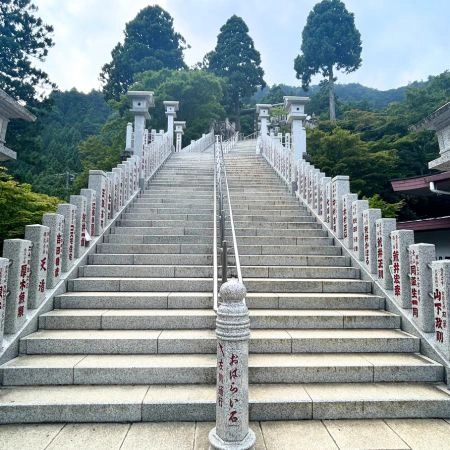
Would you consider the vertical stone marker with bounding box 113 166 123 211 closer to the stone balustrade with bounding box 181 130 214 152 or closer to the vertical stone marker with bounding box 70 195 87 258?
the vertical stone marker with bounding box 70 195 87 258

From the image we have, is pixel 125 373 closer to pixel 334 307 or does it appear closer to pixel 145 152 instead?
pixel 334 307

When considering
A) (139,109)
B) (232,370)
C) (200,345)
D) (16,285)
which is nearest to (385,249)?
(200,345)

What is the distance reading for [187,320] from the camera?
4.19 meters

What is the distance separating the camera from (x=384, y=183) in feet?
52.7

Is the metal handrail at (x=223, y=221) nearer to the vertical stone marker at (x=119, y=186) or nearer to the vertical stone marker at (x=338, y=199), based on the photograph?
the vertical stone marker at (x=338, y=199)

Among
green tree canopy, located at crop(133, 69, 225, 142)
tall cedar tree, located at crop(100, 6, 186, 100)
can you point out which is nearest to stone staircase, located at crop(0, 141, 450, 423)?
green tree canopy, located at crop(133, 69, 225, 142)

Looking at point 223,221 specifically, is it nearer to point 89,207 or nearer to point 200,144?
point 89,207

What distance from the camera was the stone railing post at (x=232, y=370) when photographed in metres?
2.58

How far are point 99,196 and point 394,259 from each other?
16.4 feet

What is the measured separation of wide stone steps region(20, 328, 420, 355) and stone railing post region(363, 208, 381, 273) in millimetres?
1192

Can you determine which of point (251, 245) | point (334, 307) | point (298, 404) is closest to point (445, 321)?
point (334, 307)

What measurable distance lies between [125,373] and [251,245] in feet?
10.8

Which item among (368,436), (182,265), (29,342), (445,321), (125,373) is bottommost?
(368,436)

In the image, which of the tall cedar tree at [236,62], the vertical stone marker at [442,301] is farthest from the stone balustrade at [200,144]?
the tall cedar tree at [236,62]
